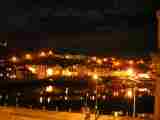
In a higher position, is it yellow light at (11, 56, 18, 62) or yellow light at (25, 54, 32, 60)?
yellow light at (25, 54, 32, 60)

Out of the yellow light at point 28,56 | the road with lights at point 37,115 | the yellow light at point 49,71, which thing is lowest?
the road with lights at point 37,115

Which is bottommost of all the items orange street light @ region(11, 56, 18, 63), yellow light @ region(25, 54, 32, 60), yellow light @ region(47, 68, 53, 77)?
yellow light @ region(47, 68, 53, 77)

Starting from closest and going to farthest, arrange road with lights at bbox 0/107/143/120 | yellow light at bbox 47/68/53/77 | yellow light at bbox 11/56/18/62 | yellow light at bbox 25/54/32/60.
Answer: road with lights at bbox 0/107/143/120
yellow light at bbox 47/68/53/77
yellow light at bbox 11/56/18/62
yellow light at bbox 25/54/32/60

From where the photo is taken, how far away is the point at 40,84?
47906 millimetres

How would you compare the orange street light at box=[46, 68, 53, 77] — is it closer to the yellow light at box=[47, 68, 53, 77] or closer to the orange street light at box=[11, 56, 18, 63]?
the yellow light at box=[47, 68, 53, 77]

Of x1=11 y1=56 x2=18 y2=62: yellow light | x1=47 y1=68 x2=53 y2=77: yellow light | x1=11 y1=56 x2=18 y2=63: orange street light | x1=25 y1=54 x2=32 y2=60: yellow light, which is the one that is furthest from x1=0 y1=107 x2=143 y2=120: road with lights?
x1=25 y1=54 x2=32 y2=60: yellow light

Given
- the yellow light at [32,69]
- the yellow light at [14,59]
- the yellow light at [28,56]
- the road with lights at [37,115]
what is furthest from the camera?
the yellow light at [28,56]

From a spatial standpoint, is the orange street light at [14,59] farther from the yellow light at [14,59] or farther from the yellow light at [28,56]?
the yellow light at [28,56]

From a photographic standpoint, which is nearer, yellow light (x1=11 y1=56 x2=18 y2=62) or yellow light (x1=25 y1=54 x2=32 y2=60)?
yellow light (x1=11 y1=56 x2=18 y2=62)

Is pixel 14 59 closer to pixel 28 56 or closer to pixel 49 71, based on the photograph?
pixel 28 56

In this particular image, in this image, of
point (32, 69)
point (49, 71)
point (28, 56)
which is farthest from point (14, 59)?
point (49, 71)

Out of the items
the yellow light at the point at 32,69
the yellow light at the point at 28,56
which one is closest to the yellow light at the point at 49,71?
the yellow light at the point at 32,69

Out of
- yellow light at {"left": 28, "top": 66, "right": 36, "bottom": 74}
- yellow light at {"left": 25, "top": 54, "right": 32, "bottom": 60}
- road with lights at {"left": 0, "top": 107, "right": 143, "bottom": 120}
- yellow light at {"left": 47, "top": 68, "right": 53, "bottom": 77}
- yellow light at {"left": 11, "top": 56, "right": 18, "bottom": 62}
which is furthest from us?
yellow light at {"left": 25, "top": 54, "right": 32, "bottom": 60}

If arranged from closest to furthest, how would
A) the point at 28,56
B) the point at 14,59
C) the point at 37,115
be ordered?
the point at 37,115
the point at 14,59
the point at 28,56
